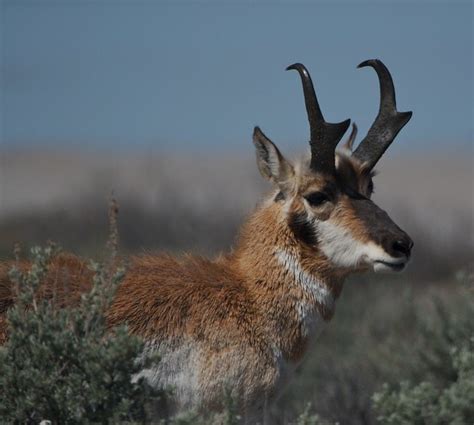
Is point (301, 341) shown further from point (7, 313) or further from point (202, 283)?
point (7, 313)

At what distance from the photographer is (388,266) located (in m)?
8.82

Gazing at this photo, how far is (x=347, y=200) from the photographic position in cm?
916

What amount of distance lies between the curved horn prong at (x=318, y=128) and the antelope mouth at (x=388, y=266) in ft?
3.14

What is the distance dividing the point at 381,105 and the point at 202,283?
226 centimetres

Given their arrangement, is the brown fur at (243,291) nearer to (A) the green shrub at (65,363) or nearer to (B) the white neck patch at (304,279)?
(B) the white neck patch at (304,279)

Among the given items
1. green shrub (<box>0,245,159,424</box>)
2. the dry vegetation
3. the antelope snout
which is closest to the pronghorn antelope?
the antelope snout

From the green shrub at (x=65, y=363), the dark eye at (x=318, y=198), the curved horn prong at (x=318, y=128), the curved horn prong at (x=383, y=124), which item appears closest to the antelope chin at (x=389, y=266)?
the dark eye at (x=318, y=198)

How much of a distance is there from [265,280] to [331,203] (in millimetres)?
797

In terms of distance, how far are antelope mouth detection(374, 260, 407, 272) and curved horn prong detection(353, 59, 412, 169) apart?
1.10m

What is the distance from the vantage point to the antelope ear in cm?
934

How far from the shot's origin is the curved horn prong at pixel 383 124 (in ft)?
31.9

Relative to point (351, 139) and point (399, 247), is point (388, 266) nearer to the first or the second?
point (399, 247)

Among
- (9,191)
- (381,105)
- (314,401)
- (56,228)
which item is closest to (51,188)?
(9,191)

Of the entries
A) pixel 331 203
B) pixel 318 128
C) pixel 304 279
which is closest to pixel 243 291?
pixel 304 279
